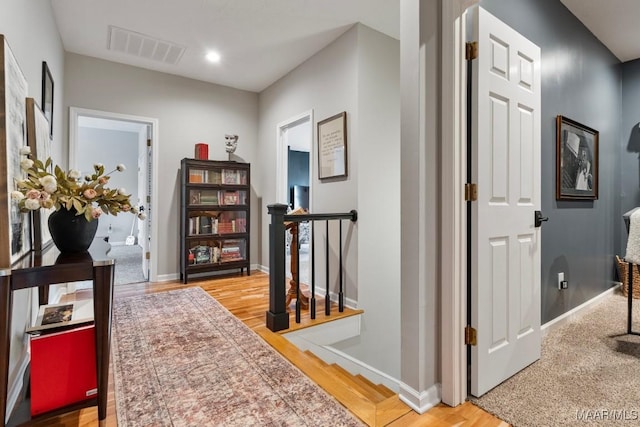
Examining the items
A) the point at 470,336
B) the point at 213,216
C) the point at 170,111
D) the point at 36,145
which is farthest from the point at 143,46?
the point at 470,336

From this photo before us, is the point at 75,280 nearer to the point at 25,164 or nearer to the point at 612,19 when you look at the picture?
the point at 25,164

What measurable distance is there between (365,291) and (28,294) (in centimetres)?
247

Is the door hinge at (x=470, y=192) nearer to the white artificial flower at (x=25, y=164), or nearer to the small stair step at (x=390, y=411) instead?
the small stair step at (x=390, y=411)

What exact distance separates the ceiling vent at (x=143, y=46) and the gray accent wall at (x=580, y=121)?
3071 millimetres

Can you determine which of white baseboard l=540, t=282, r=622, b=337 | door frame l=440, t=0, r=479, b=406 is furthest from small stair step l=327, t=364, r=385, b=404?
white baseboard l=540, t=282, r=622, b=337

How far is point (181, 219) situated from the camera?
4125 mm

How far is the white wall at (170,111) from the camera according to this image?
3662 mm

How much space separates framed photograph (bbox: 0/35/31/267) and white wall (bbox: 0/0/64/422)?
27cm

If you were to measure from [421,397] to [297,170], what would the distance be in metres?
6.96

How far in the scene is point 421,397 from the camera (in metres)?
1.53

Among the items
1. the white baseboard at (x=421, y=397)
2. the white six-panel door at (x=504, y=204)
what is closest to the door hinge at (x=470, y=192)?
the white six-panel door at (x=504, y=204)

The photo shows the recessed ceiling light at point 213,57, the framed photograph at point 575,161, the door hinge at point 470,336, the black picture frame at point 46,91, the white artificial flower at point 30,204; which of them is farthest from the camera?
the recessed ceiling light at point 213,57

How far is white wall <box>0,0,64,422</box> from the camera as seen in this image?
1.57 meters

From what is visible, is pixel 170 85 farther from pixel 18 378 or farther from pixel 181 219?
pixel 18 378
